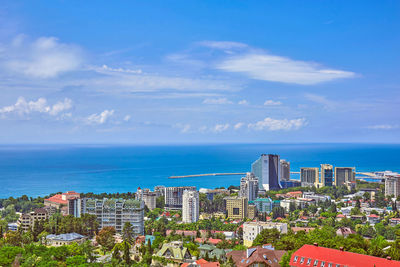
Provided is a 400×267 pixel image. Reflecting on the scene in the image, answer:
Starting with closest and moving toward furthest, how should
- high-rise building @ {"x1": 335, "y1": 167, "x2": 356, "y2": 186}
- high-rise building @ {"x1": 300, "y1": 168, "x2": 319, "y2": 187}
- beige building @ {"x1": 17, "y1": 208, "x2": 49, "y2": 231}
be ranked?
1. beige building @ {"x1": 17, "y1": 208, "x2": 49, "y2": 231}
2. high-rise building @ {"x1": 335, "y1": 167, "x2": 356, "y2": 186}
3. high-rise building @ {"x1": 300, "y1": 168, "x2": 319, "y2": 187}

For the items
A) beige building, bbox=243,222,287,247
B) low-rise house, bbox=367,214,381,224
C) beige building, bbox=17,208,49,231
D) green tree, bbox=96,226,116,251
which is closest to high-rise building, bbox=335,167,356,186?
low-rise house, bbox=367,214,381,224

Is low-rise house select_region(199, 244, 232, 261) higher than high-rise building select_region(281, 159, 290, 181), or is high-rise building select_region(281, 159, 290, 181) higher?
high-rise building select_region(281, 159, 290, 181)

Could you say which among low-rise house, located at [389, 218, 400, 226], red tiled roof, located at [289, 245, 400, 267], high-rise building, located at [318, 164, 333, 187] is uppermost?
high-rise building, located at [318, 164, 333, 187]

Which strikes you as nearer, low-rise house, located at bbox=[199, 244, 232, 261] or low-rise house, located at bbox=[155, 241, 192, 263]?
low-rise house, located at bbox=[155, 241, 192, 263]

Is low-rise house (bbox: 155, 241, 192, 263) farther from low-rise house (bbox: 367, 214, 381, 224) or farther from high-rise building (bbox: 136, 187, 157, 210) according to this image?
high-rise building (bbox: 136, 187, 157, 210)

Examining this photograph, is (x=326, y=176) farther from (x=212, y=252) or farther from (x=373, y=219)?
(x=212, y=252)

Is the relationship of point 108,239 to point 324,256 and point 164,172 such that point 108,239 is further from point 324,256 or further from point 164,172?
point 164,172

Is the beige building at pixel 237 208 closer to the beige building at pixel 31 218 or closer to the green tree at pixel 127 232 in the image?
the green tree at pixel 127 232
